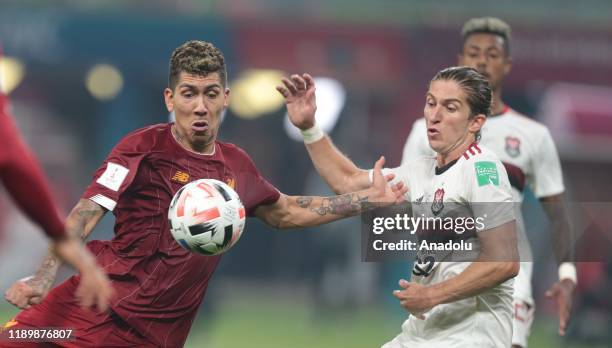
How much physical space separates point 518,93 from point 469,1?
7.40 ft

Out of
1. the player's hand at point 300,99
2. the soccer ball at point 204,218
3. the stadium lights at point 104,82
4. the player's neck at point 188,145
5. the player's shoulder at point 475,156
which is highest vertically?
the stadium lights at point 104,82

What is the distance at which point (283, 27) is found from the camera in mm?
20859

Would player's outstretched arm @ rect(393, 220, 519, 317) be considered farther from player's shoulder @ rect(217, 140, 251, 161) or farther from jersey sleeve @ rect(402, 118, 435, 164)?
jersey sleeve @ rect(402, 118, 435, 164)

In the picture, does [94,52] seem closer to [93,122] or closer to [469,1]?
[93,122]

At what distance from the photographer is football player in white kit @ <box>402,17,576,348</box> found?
7457 mm

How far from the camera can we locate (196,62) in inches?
240

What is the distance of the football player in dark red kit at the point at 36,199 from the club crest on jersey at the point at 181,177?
5.00 ft

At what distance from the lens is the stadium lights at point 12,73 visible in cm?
1991

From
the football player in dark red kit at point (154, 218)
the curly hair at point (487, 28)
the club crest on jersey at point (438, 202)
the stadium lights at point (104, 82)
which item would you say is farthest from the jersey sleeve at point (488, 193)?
the stadium lights at point (104, 82)

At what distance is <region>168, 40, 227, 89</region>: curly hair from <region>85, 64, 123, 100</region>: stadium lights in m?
14.6

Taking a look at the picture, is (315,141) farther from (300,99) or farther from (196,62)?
(196,62)

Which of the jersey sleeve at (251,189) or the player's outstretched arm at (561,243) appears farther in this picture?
the player's outstretched arm at (561,243)

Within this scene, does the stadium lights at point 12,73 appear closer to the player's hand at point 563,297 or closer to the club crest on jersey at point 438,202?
the player's hand at point 563,297

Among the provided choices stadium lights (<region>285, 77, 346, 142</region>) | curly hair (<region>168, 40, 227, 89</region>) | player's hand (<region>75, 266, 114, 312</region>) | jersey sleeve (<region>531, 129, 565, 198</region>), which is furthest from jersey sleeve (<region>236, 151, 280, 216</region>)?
stadium lights (<region>285, 77, 346, 142</region>)
